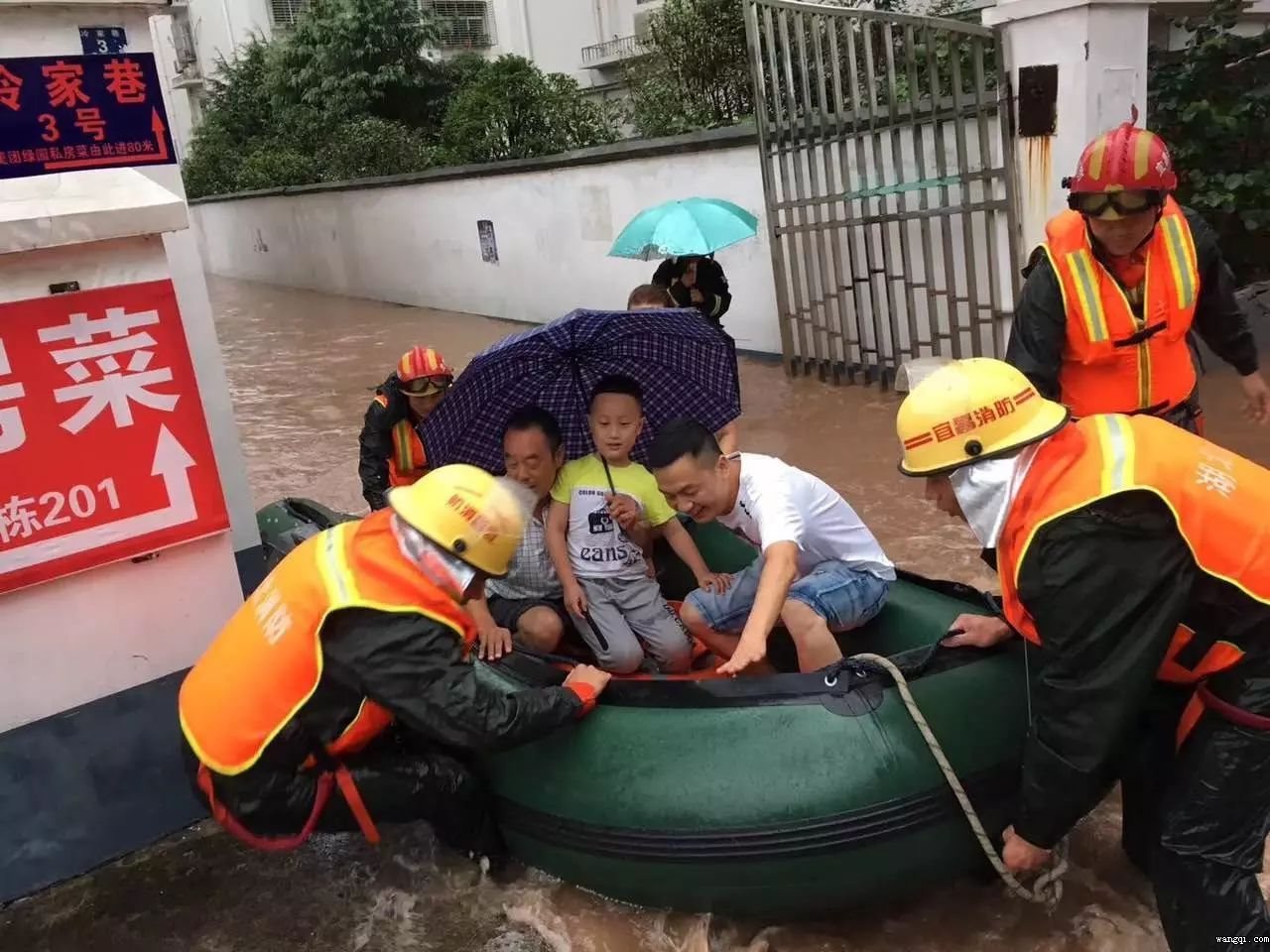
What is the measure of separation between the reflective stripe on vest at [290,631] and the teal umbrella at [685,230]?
3598 millimetres

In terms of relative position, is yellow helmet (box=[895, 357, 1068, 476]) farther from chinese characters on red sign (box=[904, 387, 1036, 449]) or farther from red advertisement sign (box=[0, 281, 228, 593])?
red advertisement sign (box=[0, 281, 228, 593])

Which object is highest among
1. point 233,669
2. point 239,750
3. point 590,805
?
point 233,669

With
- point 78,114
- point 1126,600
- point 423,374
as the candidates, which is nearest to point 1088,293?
point 1126,600

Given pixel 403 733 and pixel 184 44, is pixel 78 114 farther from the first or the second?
pixel 184 44

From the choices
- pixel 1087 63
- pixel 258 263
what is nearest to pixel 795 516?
pixel 1087 63

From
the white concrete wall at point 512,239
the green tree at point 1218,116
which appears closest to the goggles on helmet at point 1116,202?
the green tree at point 1218,116

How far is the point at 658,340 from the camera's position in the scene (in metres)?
3.24

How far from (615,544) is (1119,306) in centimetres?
149

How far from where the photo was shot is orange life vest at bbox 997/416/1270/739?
1.74 m

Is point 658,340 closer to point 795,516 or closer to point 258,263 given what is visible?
point 795,516

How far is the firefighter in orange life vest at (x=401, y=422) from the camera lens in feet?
12.7

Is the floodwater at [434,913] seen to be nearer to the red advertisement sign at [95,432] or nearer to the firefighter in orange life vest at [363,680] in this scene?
the firefighter in orange life vest at [363,680]

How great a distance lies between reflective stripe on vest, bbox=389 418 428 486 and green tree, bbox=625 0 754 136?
22.1ft

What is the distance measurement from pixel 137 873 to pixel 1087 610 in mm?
2537
